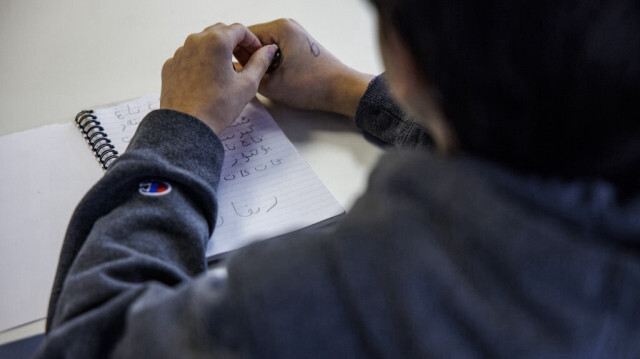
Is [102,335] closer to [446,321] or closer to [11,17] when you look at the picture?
[446,321]

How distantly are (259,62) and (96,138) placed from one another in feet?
0.75

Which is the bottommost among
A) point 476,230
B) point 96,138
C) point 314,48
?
point 96,138

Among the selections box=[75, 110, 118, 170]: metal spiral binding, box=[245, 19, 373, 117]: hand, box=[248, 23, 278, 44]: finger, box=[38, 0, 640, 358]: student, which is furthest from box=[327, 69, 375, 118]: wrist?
box=[38, 0, 640, 358]: student

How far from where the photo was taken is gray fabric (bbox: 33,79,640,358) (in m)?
0.33

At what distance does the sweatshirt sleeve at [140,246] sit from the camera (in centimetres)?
44

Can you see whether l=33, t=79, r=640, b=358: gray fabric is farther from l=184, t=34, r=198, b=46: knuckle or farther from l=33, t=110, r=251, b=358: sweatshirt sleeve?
l=184, t=34, r=198, b=46: knuckle

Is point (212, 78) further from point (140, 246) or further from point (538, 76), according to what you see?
point (538, 76)

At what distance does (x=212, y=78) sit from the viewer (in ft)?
2.58

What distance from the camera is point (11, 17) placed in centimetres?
103

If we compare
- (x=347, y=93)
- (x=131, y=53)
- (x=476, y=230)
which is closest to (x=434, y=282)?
(x=476, y=230)

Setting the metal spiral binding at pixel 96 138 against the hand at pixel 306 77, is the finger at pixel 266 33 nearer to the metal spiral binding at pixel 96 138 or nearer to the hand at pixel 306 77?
the hand at pixel 306 77

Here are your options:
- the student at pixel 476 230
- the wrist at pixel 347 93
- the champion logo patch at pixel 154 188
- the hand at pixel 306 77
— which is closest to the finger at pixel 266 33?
the hand at pixel 306 77

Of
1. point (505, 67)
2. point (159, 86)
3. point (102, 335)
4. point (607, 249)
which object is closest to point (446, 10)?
point (505, 67)

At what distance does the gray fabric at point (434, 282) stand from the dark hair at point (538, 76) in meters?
0.02
